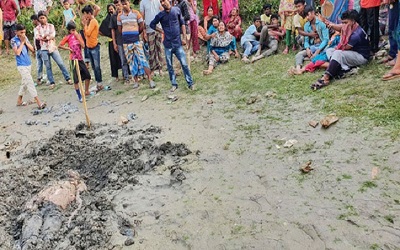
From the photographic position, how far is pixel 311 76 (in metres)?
6.90

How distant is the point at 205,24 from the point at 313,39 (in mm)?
2946

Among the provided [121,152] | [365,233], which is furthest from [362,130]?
[121,152]

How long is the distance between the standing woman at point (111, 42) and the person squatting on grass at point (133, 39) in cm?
56

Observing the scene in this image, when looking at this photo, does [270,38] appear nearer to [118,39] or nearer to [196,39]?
[196,39]

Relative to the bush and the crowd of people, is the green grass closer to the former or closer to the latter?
the crowd of people

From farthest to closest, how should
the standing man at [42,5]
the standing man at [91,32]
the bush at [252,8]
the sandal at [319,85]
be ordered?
the standing man at [42,5], the bush at [252,8], the standing man at [91,32], the sandal at [319,85]

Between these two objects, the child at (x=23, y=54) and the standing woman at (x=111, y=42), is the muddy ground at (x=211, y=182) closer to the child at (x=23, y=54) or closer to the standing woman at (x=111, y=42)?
the child at (x=23, y=54)

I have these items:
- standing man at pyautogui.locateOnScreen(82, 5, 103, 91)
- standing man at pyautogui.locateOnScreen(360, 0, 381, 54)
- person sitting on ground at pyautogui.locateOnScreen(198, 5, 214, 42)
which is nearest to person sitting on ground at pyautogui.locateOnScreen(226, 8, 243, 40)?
person sitting on ground at pyautogui.locateOnScreen(198, 5, 214, 42)

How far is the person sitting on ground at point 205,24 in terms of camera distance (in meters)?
9.59

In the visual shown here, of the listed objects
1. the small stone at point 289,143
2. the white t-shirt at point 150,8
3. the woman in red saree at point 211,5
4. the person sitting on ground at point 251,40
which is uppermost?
the white t-shirt at point 150,8

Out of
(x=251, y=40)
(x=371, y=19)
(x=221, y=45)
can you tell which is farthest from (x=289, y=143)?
(x=251, y=40)

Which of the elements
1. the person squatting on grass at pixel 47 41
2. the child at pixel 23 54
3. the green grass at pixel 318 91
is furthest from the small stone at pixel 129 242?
the person squatting on grass at pixel 47 41

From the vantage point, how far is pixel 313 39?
8133 millimetres

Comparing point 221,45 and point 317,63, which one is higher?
point 221,45
